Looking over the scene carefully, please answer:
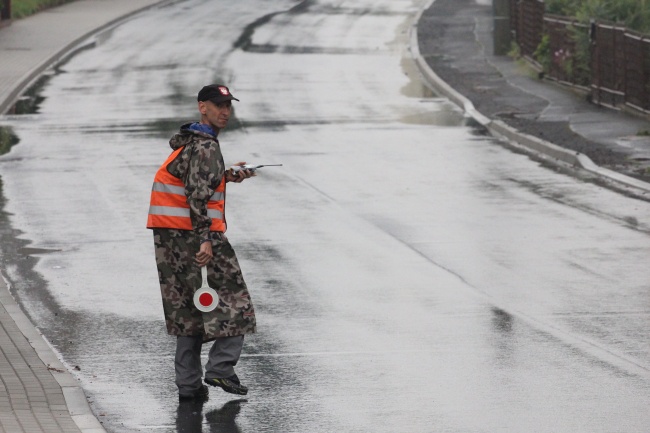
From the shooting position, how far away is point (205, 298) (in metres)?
8.24

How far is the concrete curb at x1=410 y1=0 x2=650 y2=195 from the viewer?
18.4 meters

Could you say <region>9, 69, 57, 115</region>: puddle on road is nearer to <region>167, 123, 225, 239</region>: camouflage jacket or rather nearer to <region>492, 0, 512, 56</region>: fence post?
<region>492, 0, 512, 56</region>: fence post

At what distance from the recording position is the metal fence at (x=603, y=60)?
24.7 m

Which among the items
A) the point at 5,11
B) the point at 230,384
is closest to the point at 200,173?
the point at 230,384

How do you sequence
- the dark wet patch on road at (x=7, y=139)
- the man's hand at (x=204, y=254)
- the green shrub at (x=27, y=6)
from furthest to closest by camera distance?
the green shrub at (x=27, y=6) → the dark wet patch on road at (x=7, y=139) → the man's hand at (x=204, y=254)

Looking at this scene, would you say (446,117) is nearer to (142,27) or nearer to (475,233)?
(475,233)

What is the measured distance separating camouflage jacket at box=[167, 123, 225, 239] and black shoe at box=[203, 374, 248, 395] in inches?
34.6

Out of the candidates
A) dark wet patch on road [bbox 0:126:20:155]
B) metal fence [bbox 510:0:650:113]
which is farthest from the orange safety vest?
metal fence [bbox 510:0:650:113]

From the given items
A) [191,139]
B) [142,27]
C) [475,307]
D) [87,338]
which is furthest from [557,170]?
[142,27]

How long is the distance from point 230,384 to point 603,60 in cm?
1945

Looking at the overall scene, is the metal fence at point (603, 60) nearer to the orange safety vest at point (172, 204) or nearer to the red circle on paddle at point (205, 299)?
the orange safety vest at point (172, 204)

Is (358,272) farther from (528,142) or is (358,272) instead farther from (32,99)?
(32,99)

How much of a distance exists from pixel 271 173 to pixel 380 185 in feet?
6.08

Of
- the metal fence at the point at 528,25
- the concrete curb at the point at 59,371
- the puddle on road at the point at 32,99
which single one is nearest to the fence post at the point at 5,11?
the puddle on road at the point at 32,99
